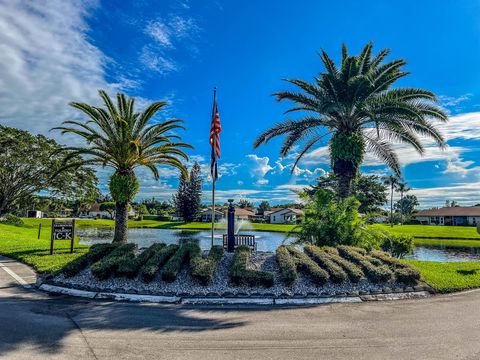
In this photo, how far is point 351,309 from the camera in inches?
300

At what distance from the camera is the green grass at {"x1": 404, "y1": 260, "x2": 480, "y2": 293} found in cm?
952

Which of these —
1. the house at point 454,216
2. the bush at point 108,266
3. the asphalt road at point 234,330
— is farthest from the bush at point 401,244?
the house at point 454,216

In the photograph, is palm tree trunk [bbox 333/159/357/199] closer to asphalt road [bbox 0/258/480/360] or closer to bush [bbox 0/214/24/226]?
asphalt road [bbox 0/258/480/360]

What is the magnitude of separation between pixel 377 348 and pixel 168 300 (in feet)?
16.0

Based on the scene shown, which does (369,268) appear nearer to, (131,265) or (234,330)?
(234,330)

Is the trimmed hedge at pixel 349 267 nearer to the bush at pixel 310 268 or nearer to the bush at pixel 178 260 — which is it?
the bush at pixel 310 268

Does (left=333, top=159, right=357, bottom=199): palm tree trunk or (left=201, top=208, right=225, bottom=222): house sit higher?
(left=333, top=159, right=357, bottom=199): palm tree trunk

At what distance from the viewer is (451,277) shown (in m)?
10.6

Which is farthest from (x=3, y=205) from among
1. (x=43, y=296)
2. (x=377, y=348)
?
(x=377, y=348)

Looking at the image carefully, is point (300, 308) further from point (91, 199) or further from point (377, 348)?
point (91, 199)

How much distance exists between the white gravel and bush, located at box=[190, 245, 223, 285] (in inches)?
7.3

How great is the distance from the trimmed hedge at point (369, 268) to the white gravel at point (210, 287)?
0.68 ft

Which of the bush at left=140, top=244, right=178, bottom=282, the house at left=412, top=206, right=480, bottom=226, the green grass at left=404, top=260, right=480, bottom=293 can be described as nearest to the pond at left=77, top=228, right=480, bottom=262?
the bush at left=140, top=244, right=178, bottom=282

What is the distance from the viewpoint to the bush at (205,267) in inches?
356
